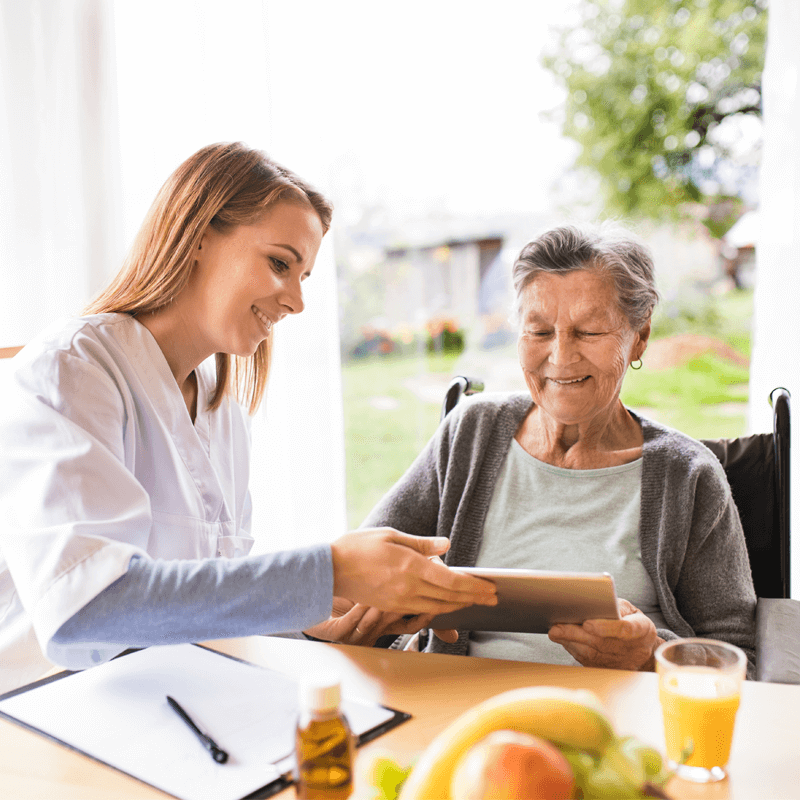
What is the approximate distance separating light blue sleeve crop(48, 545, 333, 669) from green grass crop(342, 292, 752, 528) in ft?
10.2

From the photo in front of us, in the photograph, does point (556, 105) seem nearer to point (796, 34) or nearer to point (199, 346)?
point (796, 34)

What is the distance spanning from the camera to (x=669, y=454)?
1.48m

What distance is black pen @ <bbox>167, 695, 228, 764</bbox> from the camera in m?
0.79

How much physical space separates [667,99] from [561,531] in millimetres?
2879

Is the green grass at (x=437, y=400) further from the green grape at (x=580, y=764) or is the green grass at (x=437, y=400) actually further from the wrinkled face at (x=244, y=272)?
the green grape at (x=580, y=764)

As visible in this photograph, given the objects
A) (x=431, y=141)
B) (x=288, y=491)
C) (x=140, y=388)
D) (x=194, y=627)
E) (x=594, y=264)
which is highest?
(x=431, y=141)

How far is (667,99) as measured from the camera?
12.0 feet

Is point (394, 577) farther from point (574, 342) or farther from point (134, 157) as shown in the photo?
point (134, 157)

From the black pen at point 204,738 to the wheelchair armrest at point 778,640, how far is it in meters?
0.71

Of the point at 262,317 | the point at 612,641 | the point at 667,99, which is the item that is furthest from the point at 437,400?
the point at 612,641

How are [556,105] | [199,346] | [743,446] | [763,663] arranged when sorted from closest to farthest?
1. [763,663]
2. [199,346]
3. [743,446]
4. [556,105]

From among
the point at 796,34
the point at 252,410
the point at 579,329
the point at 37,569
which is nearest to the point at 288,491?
the point at 252,410

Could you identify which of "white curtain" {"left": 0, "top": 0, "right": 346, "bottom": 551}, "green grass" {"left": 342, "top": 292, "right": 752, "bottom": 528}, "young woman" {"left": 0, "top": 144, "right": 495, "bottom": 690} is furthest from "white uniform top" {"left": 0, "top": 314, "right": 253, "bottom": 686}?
"green grass" {"left": 342, "top": 292, "right": 752, "bottom": 528}

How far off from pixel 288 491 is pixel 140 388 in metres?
1.35
